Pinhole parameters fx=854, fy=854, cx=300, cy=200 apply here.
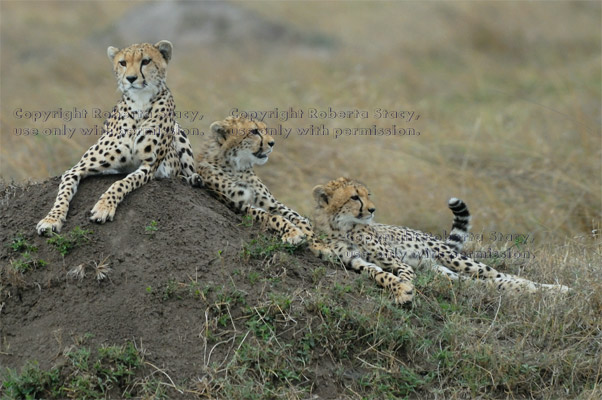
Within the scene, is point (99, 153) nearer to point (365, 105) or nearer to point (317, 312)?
point (317, 312)

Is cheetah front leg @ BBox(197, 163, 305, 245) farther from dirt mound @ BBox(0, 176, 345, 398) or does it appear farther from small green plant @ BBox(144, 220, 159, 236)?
A: small green plant @ BBox(144, 220, 159, 236)

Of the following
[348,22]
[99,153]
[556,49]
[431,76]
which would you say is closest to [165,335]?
[99,153]

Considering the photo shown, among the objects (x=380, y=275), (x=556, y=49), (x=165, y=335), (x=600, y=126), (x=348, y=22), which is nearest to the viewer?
(x=165, y=335)

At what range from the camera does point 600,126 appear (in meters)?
8.83

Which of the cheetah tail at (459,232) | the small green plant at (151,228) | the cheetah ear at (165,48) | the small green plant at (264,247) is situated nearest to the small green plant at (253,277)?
the small green plant at (264,247)

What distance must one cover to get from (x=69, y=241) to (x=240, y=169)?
127 cm

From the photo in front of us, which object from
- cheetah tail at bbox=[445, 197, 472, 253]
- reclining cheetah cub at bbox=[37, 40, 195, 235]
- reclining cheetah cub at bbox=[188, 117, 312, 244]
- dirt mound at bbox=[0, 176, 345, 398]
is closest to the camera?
dirt mound at bbox=[0, 176, 345, 398]

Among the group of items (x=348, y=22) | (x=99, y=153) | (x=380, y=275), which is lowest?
(x=348, y=22)

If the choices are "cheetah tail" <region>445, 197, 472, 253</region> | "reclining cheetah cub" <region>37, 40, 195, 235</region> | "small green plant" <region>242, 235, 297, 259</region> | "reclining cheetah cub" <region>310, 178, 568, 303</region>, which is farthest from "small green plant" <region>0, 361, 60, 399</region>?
"cheetah tail" <region>445, 197, 472, 253</region>

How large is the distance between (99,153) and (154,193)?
15.0 inches

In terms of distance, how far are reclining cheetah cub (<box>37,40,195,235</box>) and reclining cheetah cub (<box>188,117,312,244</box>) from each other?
386 mm

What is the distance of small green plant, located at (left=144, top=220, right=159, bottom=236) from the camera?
4359mm

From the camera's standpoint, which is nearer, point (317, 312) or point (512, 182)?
point (317, 312)

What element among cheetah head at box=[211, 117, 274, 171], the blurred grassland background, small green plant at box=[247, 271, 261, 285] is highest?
cheetah head at box=[211, 117, 274, 171]
